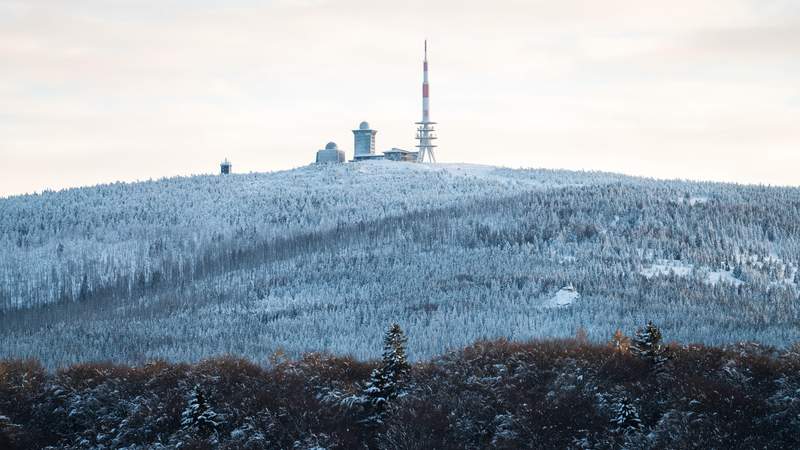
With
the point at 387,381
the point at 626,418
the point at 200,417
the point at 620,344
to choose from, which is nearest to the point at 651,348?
the point at 620,344

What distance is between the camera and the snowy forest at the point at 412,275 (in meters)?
116

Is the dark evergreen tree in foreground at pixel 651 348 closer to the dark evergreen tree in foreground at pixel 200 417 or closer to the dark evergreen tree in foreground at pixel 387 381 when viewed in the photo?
the dark evergreen tree in foreground at pixel 387 381

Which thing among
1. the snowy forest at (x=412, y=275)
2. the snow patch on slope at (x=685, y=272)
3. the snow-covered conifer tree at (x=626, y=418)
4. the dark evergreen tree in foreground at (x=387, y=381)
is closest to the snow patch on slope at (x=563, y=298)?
the snowy forest at (x=412, y=275)

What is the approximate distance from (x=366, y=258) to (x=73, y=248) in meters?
56.0

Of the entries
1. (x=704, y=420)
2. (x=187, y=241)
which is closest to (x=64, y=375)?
(x=704, y=420)

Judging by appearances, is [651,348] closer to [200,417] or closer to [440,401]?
[440,401]

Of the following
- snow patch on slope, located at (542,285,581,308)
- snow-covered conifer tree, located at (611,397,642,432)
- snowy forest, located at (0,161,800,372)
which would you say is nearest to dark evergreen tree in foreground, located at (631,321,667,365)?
snow-covered conifer tree, located at (611,397,642,432)

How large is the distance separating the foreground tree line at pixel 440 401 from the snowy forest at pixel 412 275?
15.7m

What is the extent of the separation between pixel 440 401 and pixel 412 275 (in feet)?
244

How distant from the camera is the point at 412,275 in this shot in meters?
145

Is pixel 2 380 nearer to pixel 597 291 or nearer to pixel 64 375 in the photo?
pixel 64 375

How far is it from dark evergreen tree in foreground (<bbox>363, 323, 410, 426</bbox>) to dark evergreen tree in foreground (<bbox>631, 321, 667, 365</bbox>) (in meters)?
14.9

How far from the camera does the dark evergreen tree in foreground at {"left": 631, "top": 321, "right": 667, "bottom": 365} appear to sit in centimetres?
7088

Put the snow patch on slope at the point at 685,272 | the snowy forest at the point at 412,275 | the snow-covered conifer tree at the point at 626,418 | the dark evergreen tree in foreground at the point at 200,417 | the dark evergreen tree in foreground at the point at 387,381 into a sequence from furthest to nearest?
the snow patch on slope at the point at 685,272, the snowy forest at the point at 412,275, the dark evergreen tree in foreground at the point at 387,381, the dark evergreen tree in foreground at the point at 200,417, the snow-covered conifer tree at the point at 626,418
